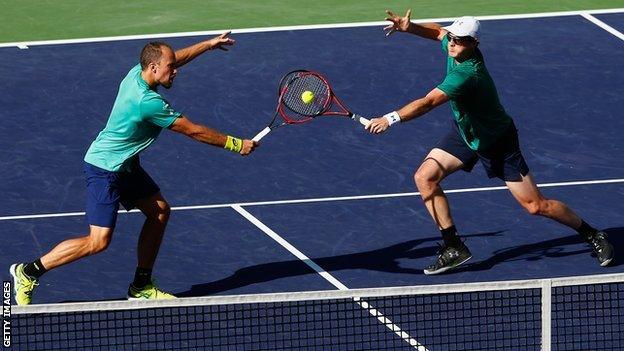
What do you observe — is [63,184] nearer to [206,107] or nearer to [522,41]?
[206,107]

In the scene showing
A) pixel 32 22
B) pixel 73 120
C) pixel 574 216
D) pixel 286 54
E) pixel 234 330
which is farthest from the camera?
pixel 32 22

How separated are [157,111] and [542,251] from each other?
3.85 meters

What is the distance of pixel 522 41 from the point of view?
19.0 metres

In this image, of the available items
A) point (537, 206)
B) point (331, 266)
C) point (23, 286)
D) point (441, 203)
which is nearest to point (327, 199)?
point (331, 266)

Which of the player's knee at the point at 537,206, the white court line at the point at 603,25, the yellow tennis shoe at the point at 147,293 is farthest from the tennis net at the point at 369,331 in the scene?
the white court line at the point at 603,25

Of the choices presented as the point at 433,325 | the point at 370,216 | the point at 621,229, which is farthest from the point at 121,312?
the point at 621,229

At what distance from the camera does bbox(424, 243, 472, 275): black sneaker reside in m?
12.8

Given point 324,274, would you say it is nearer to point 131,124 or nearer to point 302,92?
point 302,92

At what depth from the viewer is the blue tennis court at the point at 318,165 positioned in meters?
13.0

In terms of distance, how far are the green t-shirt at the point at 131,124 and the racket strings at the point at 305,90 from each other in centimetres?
134

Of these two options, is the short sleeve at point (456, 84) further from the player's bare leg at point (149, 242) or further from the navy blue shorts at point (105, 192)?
the navy blue shorts at point (105, 192)

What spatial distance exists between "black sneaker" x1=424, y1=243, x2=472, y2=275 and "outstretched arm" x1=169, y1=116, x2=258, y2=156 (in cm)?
219

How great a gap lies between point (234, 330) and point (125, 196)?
144 centimetres

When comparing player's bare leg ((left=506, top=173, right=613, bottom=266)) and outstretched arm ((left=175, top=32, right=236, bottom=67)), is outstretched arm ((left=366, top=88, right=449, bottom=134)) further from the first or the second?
outstretched arm ((left=175, top=32, right=236, bottom=67))
